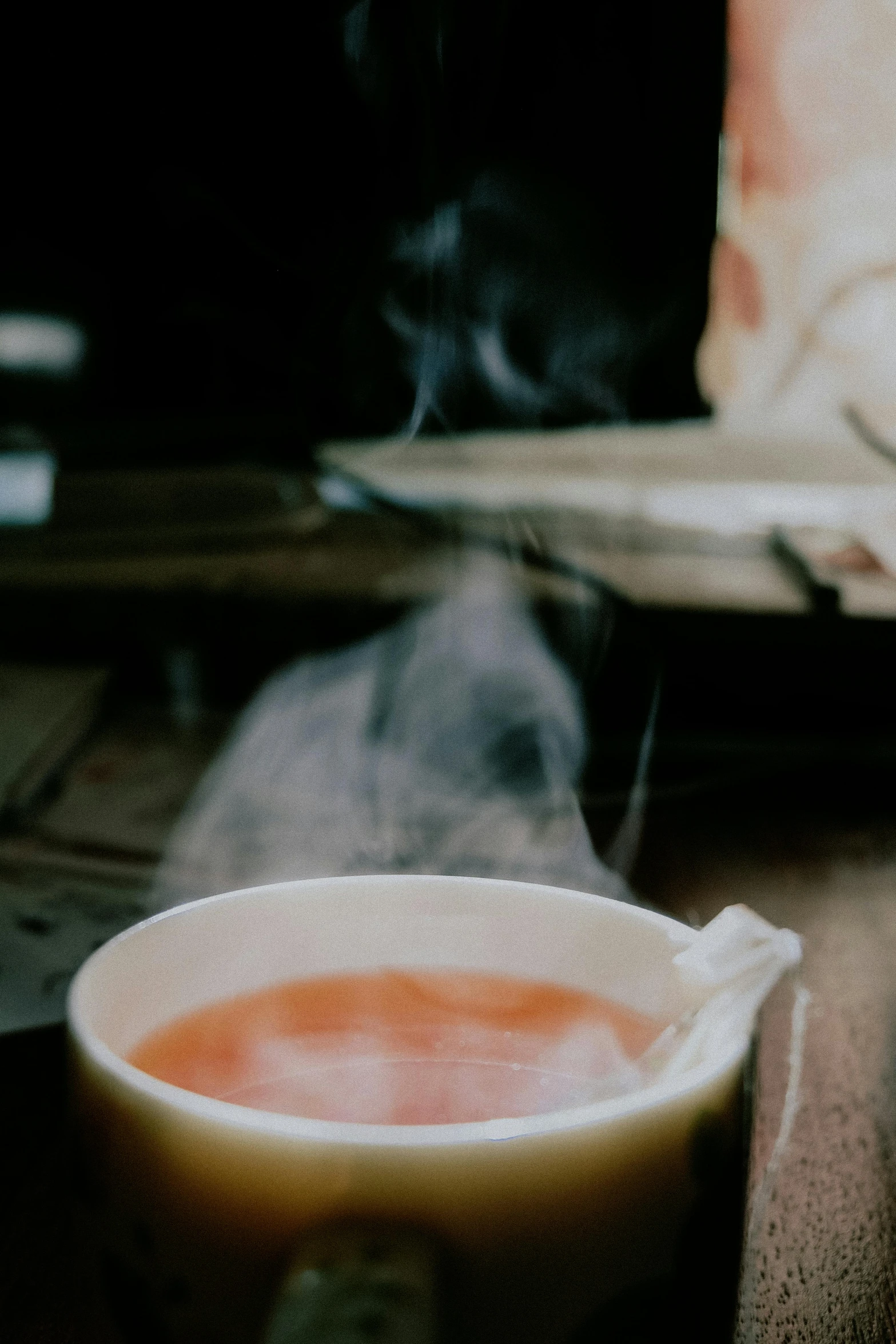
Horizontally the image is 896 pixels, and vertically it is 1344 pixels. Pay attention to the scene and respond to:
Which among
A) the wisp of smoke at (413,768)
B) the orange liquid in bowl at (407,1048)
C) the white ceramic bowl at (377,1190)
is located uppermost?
the white ceramic bowl at (377,1190)

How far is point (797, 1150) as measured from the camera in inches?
12.3

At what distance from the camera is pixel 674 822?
25.9 inches

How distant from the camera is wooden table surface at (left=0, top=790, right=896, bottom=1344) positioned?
242 mm

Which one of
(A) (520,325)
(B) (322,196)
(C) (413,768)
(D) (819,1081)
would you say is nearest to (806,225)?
(A) (520,325)

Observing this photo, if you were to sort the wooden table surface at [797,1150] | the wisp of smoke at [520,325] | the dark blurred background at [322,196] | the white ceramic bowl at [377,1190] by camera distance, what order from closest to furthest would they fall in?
the white ceramic bowl at [377,1190], the wooden table surface at [797,1150], the dark blurred background at [322,196], the wisp of smoke at [520,325]

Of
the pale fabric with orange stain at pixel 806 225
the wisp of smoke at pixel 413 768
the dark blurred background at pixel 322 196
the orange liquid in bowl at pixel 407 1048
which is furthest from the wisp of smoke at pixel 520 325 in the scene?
the orange liquid in bowl at pixel 407 1048

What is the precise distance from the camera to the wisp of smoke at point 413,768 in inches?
22.3

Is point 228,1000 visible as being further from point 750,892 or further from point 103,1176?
point 750,892

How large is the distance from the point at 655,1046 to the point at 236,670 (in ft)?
2.23

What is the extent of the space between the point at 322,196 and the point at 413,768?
0.60 metres

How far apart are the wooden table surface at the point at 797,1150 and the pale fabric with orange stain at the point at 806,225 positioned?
0.71 metres

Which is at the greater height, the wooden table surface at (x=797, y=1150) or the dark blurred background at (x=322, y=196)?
the dark blurred background at (x=322, y=196)

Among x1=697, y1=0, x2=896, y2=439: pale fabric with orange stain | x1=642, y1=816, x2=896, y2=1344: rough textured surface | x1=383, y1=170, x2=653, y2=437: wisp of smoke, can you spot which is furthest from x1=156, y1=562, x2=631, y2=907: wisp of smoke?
x1=697, y1=0, x2=896, y2=439: pale fabric with orange stain

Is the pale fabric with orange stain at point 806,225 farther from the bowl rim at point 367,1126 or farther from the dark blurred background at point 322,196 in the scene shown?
the bowl rim at point 367,1126
